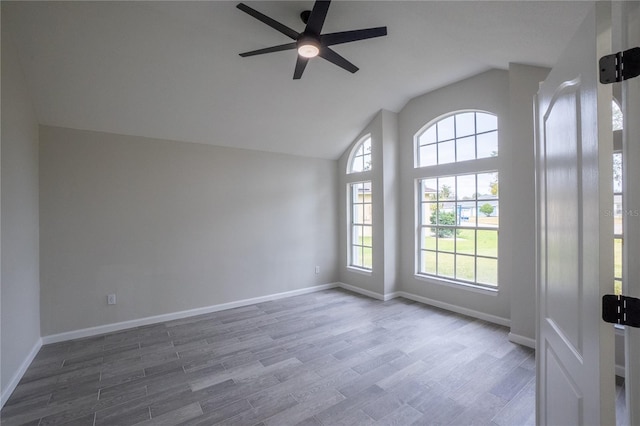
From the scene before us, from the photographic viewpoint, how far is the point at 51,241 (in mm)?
3107

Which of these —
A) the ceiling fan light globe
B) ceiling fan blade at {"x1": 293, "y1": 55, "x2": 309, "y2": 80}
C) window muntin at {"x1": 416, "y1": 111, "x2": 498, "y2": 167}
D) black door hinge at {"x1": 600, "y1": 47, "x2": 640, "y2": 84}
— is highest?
ceiling fan blade at {"x1": 293, "y1": 55, "x2": 309, "y2": 80}

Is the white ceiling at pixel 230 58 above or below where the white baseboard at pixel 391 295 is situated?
above

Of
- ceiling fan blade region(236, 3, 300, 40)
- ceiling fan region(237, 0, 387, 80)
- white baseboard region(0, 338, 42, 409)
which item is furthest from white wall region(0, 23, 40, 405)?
ceiling fan region(237, 0, 387, 80)

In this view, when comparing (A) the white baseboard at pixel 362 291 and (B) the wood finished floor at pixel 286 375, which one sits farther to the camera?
(A) the white baseboard at pixel 362 291

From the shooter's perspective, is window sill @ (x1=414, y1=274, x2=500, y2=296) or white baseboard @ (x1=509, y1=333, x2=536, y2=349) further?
window sill @ (x1=414, y1=274, x2=500, y2=296)

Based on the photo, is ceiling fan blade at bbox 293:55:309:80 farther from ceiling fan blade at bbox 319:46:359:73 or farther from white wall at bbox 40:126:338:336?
white wall at bbox 40:126:338:336

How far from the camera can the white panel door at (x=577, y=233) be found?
0.84 m

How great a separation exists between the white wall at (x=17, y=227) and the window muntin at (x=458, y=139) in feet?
15.4

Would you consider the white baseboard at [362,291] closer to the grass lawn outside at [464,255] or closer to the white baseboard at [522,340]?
the grass lawn outside at [464,255]

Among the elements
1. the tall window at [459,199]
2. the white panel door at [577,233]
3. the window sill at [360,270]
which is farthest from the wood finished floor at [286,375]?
the window sill at [360,270]

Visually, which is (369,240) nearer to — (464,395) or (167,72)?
(464,395)

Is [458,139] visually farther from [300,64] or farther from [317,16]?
[317,16]

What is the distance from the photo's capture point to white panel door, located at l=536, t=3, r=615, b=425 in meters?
0.84

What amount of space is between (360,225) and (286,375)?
10.6 ft
